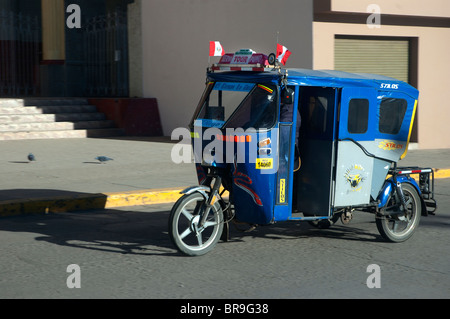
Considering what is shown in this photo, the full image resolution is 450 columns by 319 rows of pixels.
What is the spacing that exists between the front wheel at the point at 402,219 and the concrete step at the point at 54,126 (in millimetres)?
11348

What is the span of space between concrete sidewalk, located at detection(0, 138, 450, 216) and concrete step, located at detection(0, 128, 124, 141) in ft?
1.32

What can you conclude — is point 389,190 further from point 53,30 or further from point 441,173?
point 53,30

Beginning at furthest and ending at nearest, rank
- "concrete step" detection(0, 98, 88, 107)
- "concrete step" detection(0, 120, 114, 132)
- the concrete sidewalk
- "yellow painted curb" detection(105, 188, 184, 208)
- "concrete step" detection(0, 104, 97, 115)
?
"concrete step" detection(0, 98, 88, 107), "concrete step" detection(0, 104, 97, 115), "concrete step" detection(0, 120, 114, 132), "yellow painted curb" detection(105, 188, 184, 208), the concrete sidewalk

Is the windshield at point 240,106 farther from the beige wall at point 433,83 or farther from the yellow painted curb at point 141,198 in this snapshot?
the beige wall at point 433,83

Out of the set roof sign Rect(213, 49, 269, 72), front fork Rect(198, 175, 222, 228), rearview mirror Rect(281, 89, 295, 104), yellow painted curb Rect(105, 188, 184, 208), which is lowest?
yellow painted curb Rect(105, 188, 184, 208)

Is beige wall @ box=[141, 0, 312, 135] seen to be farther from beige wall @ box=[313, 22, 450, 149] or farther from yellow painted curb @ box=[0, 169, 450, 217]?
yellow painted curb @ box=[0, 169, 450, 217]

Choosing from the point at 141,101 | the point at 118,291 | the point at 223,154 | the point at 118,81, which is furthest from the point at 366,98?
the point at 118,81

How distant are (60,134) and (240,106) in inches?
436

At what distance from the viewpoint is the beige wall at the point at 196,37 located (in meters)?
15.7

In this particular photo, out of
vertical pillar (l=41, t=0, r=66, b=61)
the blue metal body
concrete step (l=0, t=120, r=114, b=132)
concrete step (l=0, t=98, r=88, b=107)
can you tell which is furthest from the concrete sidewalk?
vertical pillar (l=41, t=0, r=66, b=61)

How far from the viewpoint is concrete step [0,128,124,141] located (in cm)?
1622

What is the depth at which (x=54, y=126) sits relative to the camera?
1719 cm

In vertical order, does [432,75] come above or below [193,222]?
above

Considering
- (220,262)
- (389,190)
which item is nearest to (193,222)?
(220,262)
